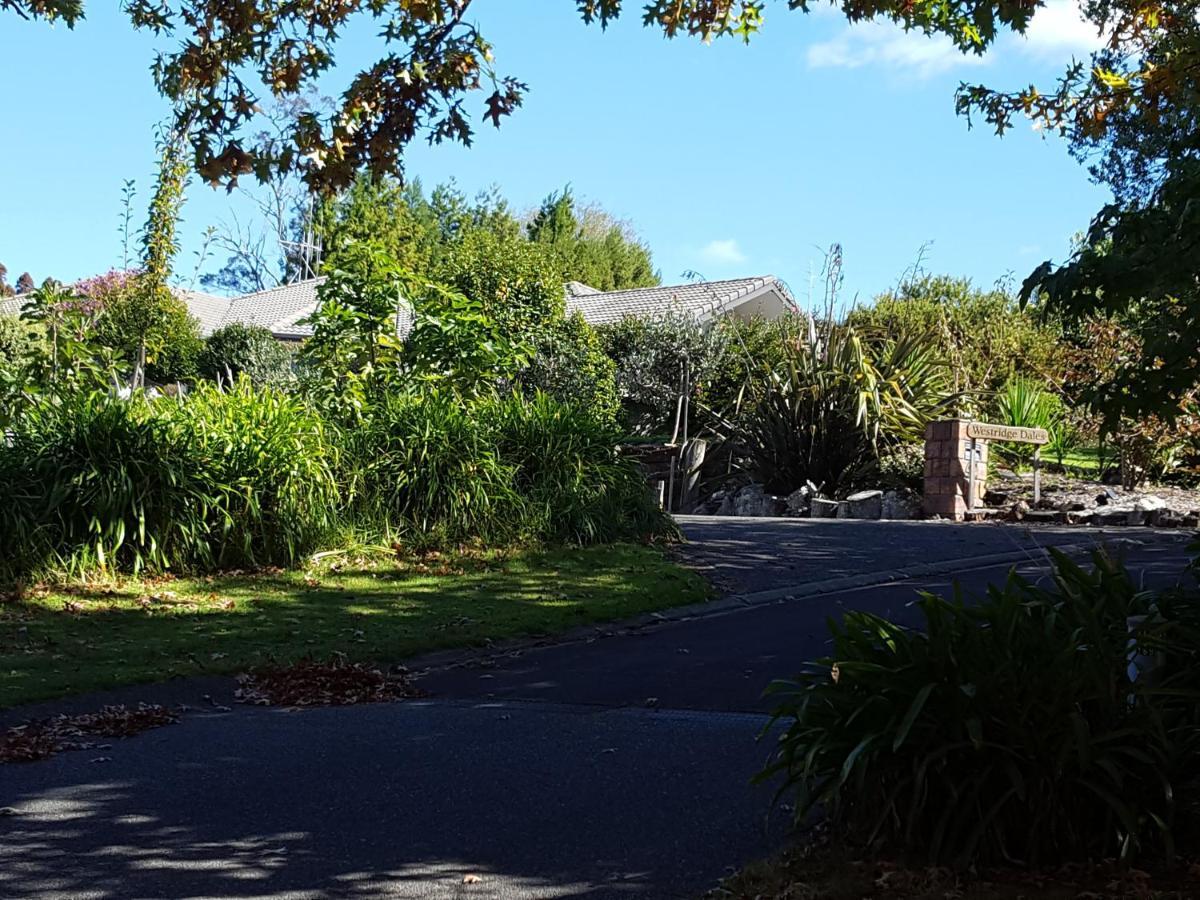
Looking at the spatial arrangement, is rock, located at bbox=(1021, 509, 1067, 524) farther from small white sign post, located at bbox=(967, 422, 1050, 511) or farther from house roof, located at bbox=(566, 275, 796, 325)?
house roof, located at bbox=(566, 275, 796, 325)

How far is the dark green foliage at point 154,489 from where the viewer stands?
11.7 metres

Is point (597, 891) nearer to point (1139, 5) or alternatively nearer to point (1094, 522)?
point (1139, 5)

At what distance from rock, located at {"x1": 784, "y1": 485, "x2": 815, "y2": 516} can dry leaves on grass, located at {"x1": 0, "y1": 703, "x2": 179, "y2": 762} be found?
13.0m

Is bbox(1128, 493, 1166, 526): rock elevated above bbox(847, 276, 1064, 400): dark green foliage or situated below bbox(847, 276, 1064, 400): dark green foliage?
below

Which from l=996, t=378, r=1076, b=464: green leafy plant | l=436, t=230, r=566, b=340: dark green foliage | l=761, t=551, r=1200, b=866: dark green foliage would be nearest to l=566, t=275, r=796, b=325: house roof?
l=436, t=230, r=566, b=340: dark green foliage

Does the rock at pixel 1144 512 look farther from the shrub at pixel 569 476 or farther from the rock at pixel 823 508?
the shrub at pixel 569 476

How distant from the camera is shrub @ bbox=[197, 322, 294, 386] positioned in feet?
107

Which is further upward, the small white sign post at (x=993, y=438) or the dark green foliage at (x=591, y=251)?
the dark green foliage at (x=591, y=251)

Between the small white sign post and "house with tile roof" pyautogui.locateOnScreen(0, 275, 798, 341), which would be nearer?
the small white sign post

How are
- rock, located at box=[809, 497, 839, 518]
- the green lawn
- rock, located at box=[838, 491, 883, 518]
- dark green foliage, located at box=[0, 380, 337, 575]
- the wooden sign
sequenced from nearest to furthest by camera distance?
the green lawn
dark green foliage, located at box=[0, 380, 337, 575]
the wooden sign
rock, located at box=[838, 491, 883, 518]
rock, located at box=[809, 497, 839, 518]

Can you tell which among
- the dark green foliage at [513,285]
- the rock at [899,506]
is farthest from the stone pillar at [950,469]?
the dark green foliage at [513,285]

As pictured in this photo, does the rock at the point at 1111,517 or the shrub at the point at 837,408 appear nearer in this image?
the rock at the point at 1111,517

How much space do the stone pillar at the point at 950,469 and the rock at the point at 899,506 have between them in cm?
29

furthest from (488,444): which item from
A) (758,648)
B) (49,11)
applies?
(49,11)
